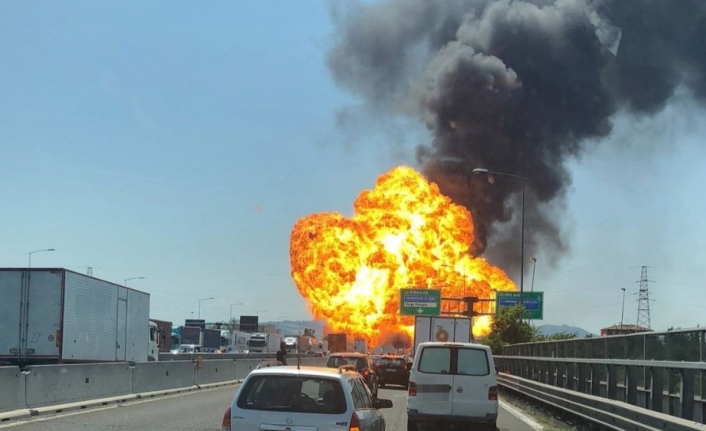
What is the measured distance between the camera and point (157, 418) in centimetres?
1667

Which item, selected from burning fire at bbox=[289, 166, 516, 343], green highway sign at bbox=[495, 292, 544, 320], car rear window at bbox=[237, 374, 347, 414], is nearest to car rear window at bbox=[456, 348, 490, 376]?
car rear window at bbox=[237, 374, 347, 414]

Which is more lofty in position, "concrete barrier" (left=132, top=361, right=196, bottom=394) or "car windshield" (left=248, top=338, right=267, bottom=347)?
"concrete barrier" (left=132, top=361, right=196, bottom=394)

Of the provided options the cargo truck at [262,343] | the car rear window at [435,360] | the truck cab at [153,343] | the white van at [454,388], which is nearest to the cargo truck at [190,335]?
the cargo truck at [262,343]

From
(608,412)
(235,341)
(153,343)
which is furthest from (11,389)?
(235,341)

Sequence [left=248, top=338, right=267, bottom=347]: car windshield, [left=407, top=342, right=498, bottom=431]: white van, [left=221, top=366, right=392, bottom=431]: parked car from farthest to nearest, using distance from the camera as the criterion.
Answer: [left=248, top=338, right=267, bottom=347]: car windshield < [left=407, top=342, right=498, bottom=431]: white van < [left=221, top=366, right=392, bottom=431]: parked car

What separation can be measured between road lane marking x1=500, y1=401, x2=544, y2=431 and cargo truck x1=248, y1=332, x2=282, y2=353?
50.5 metres

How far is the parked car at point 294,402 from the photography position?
796cm

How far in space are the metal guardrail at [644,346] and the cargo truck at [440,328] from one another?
367 inches

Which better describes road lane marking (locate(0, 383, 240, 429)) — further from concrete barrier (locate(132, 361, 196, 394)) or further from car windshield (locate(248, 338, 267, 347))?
car windshield (locate(248, 338, 267, 347))

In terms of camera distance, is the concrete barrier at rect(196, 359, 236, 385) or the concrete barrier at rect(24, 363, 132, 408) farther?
the concrete barrier at rect(196, 359, 236, 385)

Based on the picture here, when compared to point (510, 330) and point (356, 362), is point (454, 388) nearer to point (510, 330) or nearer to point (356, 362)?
point (356, 362)

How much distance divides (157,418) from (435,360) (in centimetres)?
581

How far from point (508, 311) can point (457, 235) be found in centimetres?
1219

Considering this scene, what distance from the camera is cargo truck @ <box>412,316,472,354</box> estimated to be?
30.3 metres
